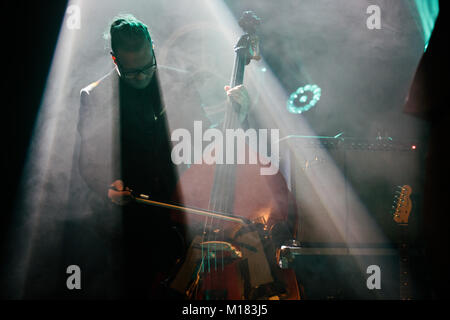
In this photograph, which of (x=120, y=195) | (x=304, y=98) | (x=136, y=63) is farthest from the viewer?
(x=304, y=98)

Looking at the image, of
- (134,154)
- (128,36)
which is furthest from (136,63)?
(134,154)

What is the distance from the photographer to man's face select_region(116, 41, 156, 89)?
148cm

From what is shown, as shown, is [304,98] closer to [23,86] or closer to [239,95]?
[239,95]

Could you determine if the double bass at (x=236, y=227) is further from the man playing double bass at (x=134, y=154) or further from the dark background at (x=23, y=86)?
the dark background at (x=23, y=86)

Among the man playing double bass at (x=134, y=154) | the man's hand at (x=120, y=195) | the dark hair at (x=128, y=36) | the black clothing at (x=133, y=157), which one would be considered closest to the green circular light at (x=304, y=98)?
the man playing double bass at (x=134, y=154)

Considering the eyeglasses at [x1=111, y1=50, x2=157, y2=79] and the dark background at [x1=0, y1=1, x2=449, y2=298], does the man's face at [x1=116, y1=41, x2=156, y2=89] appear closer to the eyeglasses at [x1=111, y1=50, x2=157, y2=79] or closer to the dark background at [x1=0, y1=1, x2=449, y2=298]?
the eyeglasses at [x1=111, y1=50, x2=157, y2=79]

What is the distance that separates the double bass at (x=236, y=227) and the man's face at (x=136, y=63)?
64cm

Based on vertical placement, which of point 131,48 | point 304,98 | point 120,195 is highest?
point 304,98

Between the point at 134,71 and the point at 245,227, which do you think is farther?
the point at 134,71

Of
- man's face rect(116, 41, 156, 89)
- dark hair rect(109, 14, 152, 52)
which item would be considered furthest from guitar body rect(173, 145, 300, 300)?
dark hair rect(109, 14, 152, 52)

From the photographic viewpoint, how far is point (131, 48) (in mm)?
1455

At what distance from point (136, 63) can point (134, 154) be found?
2.33ft

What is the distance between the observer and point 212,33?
227cm

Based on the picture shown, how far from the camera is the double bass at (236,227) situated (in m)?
1.29
